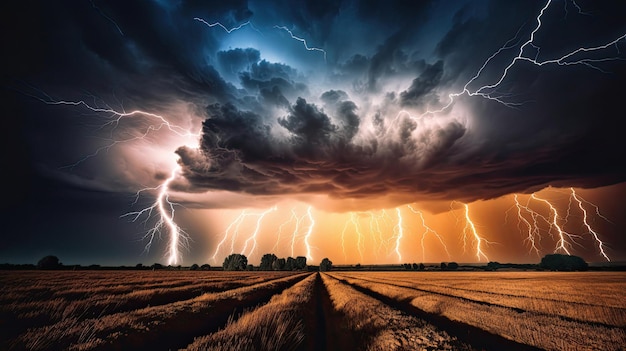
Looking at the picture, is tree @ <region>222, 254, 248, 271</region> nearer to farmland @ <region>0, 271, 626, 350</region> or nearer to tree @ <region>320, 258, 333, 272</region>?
tree @ <region>320, 258, 333, 272</region>

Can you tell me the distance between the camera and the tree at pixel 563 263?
103 meters

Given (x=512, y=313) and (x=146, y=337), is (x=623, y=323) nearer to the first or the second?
(x=512, y=313)

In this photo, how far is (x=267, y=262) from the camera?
13238 centimetres

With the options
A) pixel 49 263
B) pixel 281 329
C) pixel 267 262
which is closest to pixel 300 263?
pixel 267 262

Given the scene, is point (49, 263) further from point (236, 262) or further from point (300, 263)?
point (300, 263)

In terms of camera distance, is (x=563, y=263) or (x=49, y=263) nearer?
(x=49, y=263)

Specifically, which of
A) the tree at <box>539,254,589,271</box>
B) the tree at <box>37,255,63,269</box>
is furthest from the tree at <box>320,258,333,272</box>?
the tree at <box>37,255,63,269</box>

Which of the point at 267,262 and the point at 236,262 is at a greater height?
the point at 236,262

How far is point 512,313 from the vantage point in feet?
36.4

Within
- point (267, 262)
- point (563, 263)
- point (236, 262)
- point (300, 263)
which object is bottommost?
point (563, 263)

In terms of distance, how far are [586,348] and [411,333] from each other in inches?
197

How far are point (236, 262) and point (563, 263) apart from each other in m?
147

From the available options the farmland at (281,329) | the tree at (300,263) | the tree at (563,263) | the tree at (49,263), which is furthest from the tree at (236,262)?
the tree at (563,263)

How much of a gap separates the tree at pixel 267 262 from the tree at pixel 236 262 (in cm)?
960
